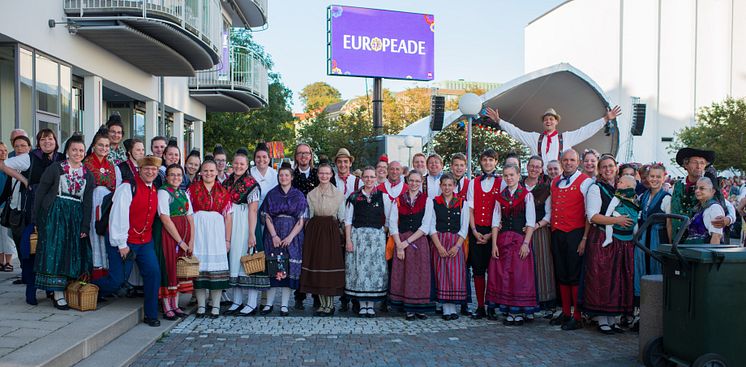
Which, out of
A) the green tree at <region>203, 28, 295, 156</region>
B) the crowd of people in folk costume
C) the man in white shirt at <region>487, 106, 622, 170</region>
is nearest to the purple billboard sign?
the green tree at <region>203, 28, 295, 156</region>

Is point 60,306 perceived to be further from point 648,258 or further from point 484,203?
point 648,258

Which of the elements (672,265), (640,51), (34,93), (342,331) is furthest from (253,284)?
(640,51)

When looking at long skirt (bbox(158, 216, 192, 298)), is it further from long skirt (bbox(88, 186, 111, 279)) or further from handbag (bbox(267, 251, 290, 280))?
handbag (bbox(267, 251, 290, 280))

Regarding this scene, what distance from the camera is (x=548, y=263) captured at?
756 centimetres

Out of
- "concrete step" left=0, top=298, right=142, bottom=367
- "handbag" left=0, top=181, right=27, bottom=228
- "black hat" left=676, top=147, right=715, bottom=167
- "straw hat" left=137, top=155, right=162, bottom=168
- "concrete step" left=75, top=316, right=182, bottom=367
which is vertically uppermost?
"black hat" left=676, top=147, right=715, bottom=167

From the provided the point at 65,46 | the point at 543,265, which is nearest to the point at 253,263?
the point at 543,265

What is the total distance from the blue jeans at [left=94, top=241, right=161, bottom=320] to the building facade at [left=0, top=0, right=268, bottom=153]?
5.18 m

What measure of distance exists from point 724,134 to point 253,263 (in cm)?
3807

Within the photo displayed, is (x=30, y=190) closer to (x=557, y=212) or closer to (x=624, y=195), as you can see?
(x=557, y=212)

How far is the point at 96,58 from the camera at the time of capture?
45.9 feet

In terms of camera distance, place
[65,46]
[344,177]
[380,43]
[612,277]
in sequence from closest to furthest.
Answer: [612,277], [344,177], [65,46], [380,43]

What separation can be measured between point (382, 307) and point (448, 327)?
1171 mm

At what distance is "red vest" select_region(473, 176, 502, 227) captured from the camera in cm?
771

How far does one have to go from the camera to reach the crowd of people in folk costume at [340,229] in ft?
21.9
